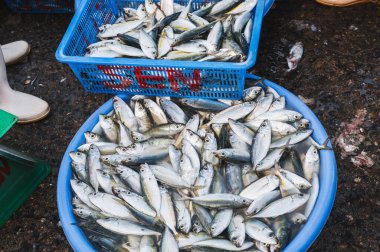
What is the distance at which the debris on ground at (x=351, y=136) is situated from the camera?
2.74 m

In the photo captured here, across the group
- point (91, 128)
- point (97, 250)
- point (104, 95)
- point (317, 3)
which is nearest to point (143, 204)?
point (97, 250)

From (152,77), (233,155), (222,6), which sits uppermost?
(222,6)

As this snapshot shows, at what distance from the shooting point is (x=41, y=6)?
4.02 m

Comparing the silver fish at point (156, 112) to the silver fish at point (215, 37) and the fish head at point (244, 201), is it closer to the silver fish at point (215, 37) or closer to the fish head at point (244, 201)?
the silver fish at point (215, 37)

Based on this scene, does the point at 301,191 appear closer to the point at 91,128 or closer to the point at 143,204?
the point at 143,204

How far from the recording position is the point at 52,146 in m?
3.08

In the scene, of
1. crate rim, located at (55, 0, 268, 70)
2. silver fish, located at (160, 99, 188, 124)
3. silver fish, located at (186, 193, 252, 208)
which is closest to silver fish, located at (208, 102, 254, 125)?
silver fish, located at (160, 99, 188, 124)

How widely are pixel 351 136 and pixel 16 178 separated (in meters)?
2.33

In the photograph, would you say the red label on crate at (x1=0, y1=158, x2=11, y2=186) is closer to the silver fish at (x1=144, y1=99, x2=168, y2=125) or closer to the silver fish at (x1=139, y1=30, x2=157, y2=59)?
the silver fish at (x1=144, y1=99, x2=168, y2=125)

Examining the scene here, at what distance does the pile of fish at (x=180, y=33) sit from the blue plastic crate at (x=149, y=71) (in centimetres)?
10

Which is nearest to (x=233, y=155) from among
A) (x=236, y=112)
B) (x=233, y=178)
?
(x=233, y=178)

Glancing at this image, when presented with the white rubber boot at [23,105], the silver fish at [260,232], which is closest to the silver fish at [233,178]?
the silver fish at [260,232]

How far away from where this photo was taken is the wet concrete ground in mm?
2514

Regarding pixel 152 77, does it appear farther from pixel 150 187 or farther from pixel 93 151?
pixel 150 187
